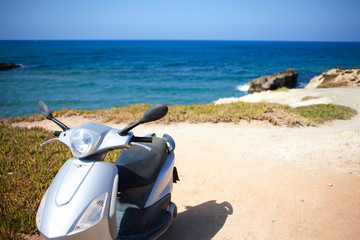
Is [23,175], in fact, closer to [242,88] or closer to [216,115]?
[216,115]

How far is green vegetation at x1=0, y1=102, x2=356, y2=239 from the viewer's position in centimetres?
392

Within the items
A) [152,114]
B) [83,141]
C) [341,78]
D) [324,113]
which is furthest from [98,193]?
[341,78]

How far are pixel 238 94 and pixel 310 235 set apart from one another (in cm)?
2560

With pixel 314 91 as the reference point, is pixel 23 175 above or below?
above

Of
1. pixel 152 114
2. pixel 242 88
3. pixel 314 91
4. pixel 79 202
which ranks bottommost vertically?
pixel 242 88

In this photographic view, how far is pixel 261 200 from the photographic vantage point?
452cm

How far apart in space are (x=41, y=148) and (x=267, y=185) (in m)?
5.51

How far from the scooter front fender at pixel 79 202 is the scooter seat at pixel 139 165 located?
0.50 metres

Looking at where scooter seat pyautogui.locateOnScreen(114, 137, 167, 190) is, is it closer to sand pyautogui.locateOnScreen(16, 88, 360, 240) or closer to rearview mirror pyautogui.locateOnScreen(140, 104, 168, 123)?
rearview mirror pyautogui.locateOnScreen(140, 104, 168, 123)

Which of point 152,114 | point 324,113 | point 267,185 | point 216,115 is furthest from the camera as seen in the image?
point 324,113

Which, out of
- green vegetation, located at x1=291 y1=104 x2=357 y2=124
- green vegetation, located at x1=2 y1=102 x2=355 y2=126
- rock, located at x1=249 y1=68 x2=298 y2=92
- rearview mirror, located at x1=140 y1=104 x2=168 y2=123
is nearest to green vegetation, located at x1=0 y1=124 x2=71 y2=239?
rearview mirror, located at x1=140 y1=104 x2=168 y2=123

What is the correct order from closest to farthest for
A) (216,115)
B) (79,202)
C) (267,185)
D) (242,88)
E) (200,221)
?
(79,202) → (200,221) → (267,185) → (216,115) → (242,88)

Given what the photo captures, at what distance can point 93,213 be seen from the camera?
6.93 ft

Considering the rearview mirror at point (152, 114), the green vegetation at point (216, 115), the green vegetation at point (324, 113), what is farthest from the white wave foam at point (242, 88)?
the rearview mirror at point (152, 114)
